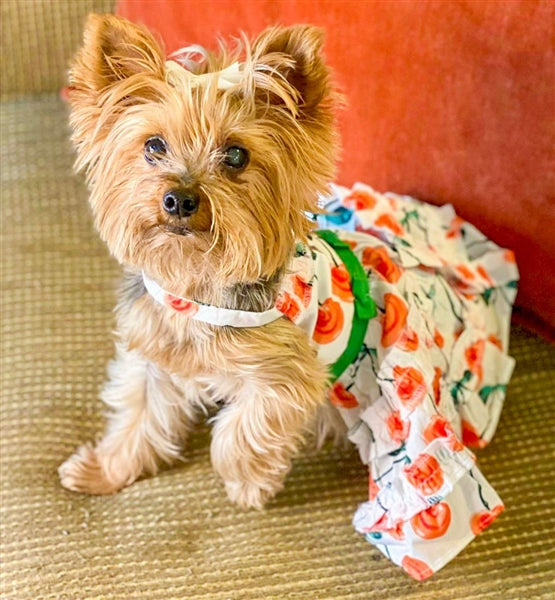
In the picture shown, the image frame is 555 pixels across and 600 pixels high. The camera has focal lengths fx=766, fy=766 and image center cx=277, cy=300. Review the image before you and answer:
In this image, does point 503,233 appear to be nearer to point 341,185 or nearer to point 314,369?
point 341,185

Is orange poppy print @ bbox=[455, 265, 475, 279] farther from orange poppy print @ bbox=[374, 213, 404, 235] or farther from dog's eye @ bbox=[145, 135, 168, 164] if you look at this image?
dog's eye @ bbox=[145, 135, 168, 164]

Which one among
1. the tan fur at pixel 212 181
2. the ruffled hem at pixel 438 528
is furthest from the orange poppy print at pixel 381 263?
the ruffled hem at pixel 438 528

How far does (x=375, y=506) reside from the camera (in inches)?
46.4

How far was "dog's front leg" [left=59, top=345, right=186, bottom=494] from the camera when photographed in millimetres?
1246

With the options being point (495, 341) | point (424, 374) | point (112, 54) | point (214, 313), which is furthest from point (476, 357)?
point (112, 54)

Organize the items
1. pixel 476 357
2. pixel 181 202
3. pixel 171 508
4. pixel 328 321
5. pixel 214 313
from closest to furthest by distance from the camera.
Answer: pixel 181 202 < pixel 214 313 < pixel 328 321 < pixel 171 508 < pixel 476 357

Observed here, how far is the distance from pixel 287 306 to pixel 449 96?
Answer: 1.64ft

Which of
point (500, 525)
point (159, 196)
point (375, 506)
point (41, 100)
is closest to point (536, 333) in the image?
point (500, 525)

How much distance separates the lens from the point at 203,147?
924 mm

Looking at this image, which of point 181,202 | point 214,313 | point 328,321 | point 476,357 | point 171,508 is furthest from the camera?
point 476,357

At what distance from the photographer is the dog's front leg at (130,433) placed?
125 cm

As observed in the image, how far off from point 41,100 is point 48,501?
37.2 inches

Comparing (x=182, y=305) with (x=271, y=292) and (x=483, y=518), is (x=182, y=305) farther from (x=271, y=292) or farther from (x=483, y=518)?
(x=483, y=518)

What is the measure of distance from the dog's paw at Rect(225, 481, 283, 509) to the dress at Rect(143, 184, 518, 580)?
150mm
